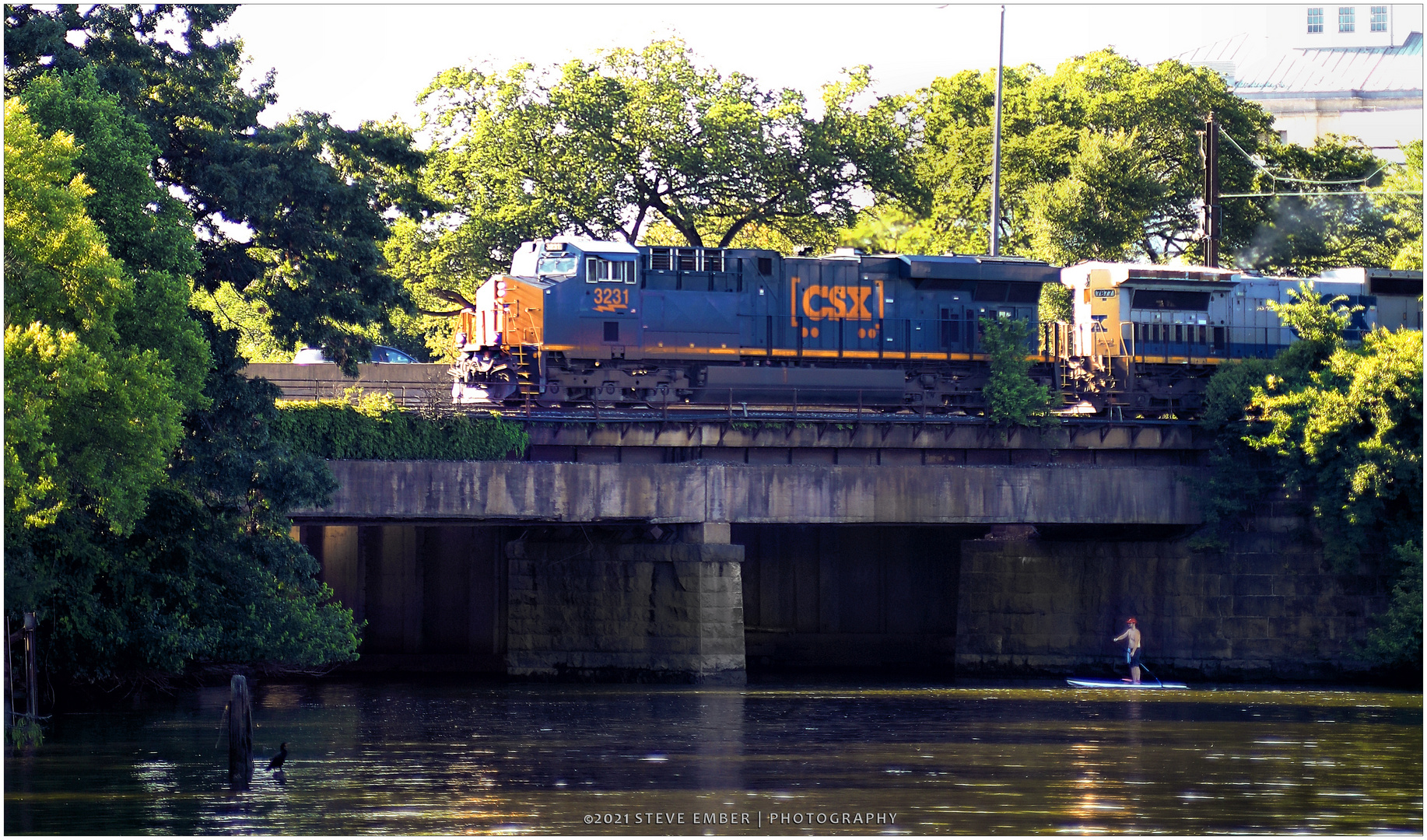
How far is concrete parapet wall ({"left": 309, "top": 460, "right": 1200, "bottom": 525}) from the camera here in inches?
1505

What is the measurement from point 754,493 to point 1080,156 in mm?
29192

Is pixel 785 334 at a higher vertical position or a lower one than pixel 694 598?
higher

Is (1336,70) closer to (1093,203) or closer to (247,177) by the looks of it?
(1093,203)

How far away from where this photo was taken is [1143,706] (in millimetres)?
36719

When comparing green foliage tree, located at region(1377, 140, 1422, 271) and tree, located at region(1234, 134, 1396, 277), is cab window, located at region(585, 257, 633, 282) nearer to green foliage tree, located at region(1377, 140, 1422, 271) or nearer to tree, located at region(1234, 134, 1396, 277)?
tree, located at region(1234, 134, 1396, 277)

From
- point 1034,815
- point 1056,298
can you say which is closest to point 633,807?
point 1034,815

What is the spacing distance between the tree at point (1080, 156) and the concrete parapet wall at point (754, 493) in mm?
19778

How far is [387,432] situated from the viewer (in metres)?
38.8

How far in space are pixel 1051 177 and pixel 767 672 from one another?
28401 millimetres

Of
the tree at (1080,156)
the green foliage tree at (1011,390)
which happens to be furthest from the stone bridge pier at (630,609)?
the tree at (1080,156)

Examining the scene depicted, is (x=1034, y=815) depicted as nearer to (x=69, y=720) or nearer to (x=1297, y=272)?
(x=69, y=720)

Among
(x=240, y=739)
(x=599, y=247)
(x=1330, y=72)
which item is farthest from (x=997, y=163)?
(x=1330, y=72)

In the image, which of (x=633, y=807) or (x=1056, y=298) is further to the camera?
(x=1056, y=298)

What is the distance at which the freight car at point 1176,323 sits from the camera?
49688 millimetres
